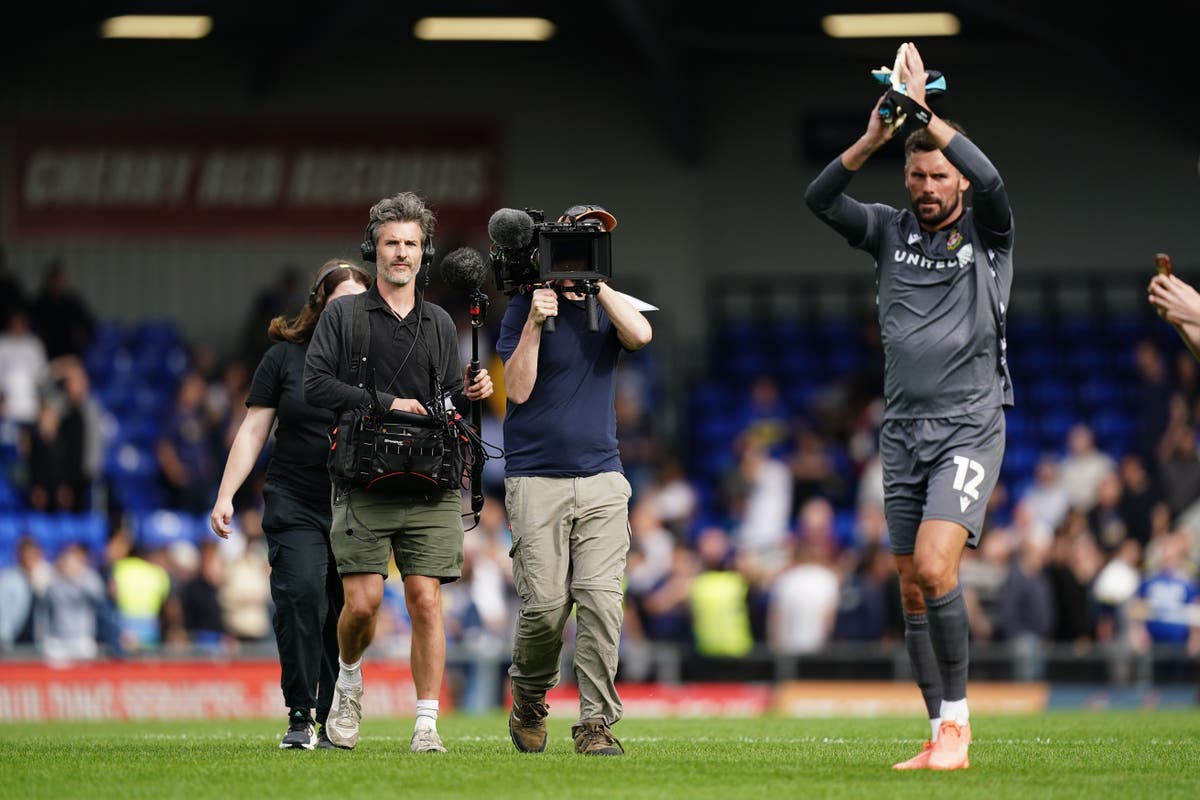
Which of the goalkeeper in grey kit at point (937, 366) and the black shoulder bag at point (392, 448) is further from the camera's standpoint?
the black shoulder bag at point (392, 448)

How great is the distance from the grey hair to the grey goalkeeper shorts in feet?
7.28

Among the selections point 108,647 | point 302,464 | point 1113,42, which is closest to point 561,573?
point 302,464

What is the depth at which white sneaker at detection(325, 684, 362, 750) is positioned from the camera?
8.80 metres

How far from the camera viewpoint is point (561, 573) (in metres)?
8.44

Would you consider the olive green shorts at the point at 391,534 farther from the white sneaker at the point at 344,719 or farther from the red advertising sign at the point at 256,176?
the red advertising sign at the point at 256,176

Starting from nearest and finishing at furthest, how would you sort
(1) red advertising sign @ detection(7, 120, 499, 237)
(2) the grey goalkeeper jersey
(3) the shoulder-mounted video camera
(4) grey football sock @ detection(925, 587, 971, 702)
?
(4) grey football sock @ detection(925, 587, 971, 702) → (2) the grey goalkeeper jersey → (3) the shoulder-mounted video camera → (1) red advertising sign @ detection(7, 120, 499, 237)

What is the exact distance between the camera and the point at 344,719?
8.81 meters

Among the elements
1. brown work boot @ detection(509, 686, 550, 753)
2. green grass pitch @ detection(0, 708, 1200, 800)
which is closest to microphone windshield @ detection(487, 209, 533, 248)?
brown work boot @ detection(509, 686, 550, 753)

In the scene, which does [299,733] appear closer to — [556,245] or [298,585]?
[298,585]

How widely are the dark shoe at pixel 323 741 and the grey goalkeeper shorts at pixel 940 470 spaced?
2.71 m

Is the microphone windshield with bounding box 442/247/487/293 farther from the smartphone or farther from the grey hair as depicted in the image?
the smartphone

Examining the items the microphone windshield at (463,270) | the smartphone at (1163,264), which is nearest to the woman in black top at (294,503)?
the microphone windshield at (463,270)

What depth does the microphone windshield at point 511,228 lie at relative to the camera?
331 inches

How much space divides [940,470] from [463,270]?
88.3 inches
